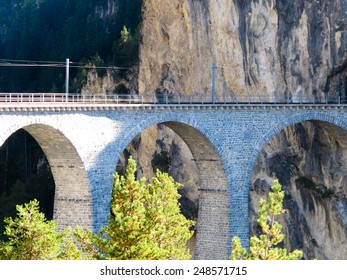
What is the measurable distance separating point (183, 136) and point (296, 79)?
41.0 ft

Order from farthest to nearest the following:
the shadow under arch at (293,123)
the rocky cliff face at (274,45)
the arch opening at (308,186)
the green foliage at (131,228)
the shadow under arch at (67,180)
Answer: the rocky cliff face at (274,45)
the arch opening at (308,186)
the shadow under arch at (293,123)
the shadow under arch at (67,180)
the green foliage at (131,228)

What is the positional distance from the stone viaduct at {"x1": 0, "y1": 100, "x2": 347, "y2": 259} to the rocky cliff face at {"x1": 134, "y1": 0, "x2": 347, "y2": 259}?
5.56 m

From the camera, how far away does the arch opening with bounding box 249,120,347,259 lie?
59.5 meters

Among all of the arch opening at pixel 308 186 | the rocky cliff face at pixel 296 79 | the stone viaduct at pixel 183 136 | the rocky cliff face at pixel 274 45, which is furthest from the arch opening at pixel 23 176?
the stone viaduct at pixel 183 136

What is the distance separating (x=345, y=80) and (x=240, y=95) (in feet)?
25.7

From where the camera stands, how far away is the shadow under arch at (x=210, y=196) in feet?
170

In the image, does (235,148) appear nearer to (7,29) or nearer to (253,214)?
(253,214)

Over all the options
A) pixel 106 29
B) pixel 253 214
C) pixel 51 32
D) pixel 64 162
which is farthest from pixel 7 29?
pixel 64 162

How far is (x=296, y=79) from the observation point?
60.6m

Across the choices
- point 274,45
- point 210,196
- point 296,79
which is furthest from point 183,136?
point 274,45

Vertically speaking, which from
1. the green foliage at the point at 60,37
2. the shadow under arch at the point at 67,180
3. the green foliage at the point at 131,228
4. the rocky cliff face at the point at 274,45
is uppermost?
the green foliage at the point at 60,37

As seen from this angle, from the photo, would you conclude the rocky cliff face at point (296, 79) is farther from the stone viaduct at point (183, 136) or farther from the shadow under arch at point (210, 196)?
the shadow under arch at point (210, 196)

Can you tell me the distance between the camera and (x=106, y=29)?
81.9m

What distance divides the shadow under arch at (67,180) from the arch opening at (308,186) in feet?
56.9
